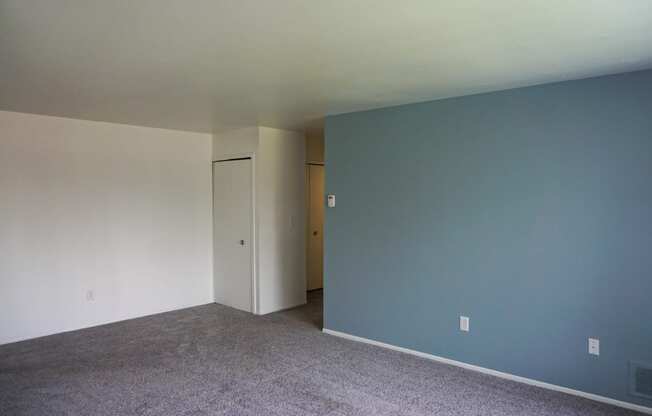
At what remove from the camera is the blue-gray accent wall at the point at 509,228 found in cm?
302

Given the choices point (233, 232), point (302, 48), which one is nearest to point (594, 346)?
point (302, 48)

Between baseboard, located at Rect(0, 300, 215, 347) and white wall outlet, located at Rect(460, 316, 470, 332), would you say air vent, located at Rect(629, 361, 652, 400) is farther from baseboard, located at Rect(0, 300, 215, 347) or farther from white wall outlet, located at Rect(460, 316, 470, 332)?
baseboard, located at Rect(0, 300, 215, 347)

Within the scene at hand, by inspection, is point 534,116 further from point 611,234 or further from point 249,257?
point 249,257

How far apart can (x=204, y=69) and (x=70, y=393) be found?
2598mm

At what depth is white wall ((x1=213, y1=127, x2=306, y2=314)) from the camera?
5.39 metres

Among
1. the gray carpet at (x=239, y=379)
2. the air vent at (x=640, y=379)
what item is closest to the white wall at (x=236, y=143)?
the gray carpet at (x=239, y=379)

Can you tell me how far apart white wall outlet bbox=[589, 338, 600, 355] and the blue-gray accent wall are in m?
0.04

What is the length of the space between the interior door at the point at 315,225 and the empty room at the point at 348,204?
3.52ft

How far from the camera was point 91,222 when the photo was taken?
16.1ft

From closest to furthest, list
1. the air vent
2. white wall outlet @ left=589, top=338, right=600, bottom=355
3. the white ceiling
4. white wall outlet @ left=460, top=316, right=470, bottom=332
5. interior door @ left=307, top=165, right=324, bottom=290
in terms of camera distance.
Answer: the white ceiling
the air vent
white wall outlet @ left=589, top=338, right=600, bottom=355
white wall outlet @ left=460, top=316, right=470, bottom=332
interior door @ left=307, top=165, right=324, bottom=290

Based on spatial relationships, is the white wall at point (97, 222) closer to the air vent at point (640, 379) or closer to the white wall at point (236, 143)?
the white wall at point (236, 143)

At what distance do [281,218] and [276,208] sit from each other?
16cm

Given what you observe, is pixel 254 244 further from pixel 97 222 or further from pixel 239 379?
pixel 239 379

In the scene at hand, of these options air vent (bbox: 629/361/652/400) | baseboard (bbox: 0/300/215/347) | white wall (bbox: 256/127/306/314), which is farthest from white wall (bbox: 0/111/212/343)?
air vent (bbox: 629/361/652/400)
